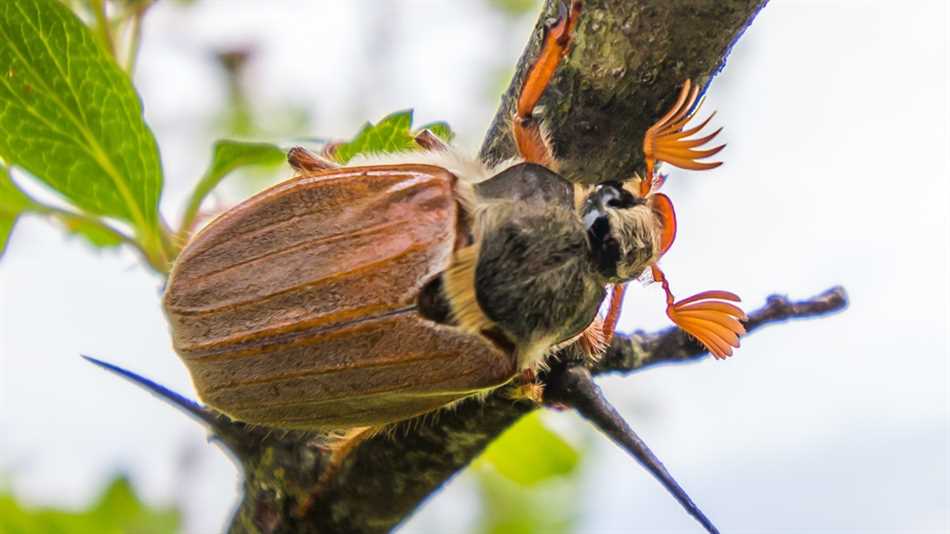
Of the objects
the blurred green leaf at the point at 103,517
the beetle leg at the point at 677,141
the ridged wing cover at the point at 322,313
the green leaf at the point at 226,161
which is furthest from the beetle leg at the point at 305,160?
the blurred green leaf at the point at 103,517

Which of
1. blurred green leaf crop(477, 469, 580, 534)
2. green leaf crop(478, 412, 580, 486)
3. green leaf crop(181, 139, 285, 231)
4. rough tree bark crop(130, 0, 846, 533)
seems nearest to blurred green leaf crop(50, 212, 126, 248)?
green leaf crop(181, 139, 285, 231)

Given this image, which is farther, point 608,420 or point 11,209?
point 11,209

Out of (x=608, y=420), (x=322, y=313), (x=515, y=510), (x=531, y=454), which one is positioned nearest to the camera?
(x=608, y=420)

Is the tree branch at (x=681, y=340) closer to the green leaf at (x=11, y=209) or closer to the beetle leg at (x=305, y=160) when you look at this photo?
the beetle leg at (x=305, y=160)

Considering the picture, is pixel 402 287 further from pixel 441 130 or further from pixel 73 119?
pixel 73 119


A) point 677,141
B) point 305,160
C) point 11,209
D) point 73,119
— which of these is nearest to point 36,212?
point 11,209
